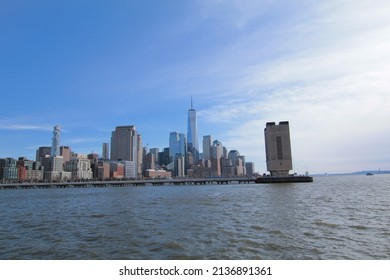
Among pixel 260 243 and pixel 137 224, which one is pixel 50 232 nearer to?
pixel 137 224

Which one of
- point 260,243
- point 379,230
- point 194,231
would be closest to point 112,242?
point 194,231

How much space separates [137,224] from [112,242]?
28.1 feet

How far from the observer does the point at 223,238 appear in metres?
21.9

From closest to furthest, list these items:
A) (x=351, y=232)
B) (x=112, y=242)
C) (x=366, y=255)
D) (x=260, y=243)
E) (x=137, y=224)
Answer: (x=366, y=255) < (x=260, y=243) < (x=112, y=242) < (x=351, y=232) < (x=137, y=224)

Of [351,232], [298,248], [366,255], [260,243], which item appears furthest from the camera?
[351,232]

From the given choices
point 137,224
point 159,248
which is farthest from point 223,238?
point 137,224

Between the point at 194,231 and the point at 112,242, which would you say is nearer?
the point at 112,242

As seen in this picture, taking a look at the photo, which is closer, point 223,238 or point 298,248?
point 298,248
